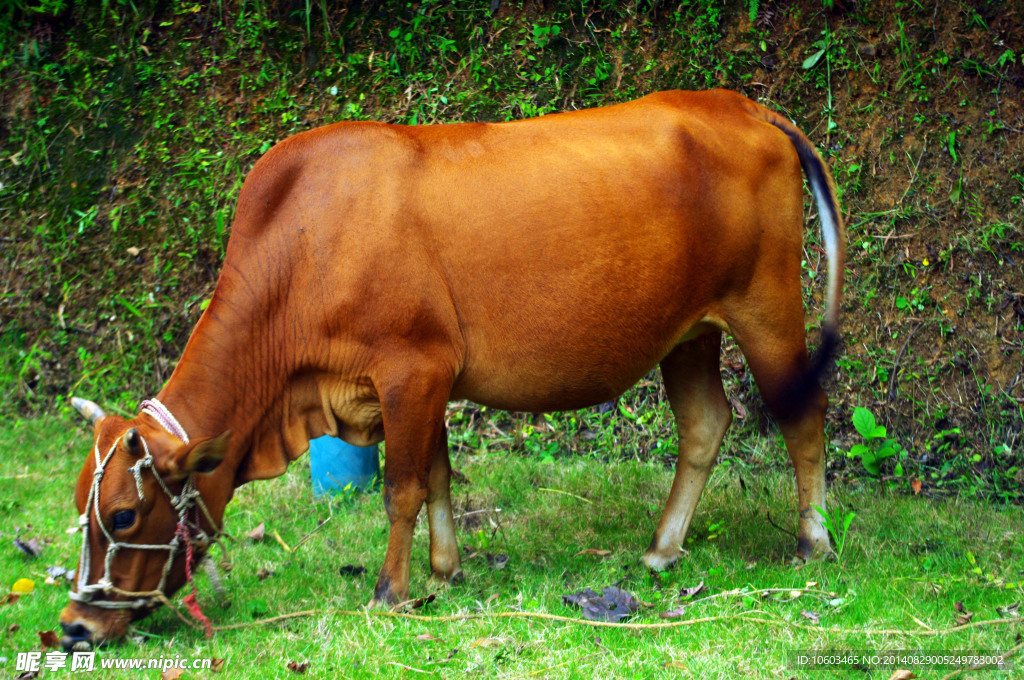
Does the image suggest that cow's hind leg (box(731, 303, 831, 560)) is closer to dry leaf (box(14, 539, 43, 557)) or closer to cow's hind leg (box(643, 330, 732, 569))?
cow's hind leg (box(643, 330, 732, 569))

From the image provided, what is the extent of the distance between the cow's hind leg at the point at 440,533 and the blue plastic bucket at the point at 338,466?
3.90 ft

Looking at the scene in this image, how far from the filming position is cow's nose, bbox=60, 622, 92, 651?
352 cm

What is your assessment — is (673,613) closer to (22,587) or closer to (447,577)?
(447,577)

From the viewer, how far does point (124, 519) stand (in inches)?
140

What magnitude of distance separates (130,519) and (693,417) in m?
2.62

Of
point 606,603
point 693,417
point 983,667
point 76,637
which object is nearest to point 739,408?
point 693,417

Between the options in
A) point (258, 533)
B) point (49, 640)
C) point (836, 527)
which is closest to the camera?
point (49, 640)

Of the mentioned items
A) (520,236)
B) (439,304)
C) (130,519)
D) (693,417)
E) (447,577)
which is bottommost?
(447,577)

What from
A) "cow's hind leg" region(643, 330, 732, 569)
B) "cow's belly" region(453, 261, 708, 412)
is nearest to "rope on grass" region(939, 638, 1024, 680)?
"cow's hind leg" region(643, 330, 732, 569)

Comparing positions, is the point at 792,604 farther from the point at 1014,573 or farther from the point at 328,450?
the point at 328,450

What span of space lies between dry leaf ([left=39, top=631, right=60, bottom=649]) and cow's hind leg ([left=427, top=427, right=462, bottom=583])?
1.55 meters

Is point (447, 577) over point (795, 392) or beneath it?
beneath

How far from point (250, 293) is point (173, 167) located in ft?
13.5

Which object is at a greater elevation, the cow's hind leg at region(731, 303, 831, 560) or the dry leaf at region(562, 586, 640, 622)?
the cow's hind leg at region(731, 303, 831, 560)
